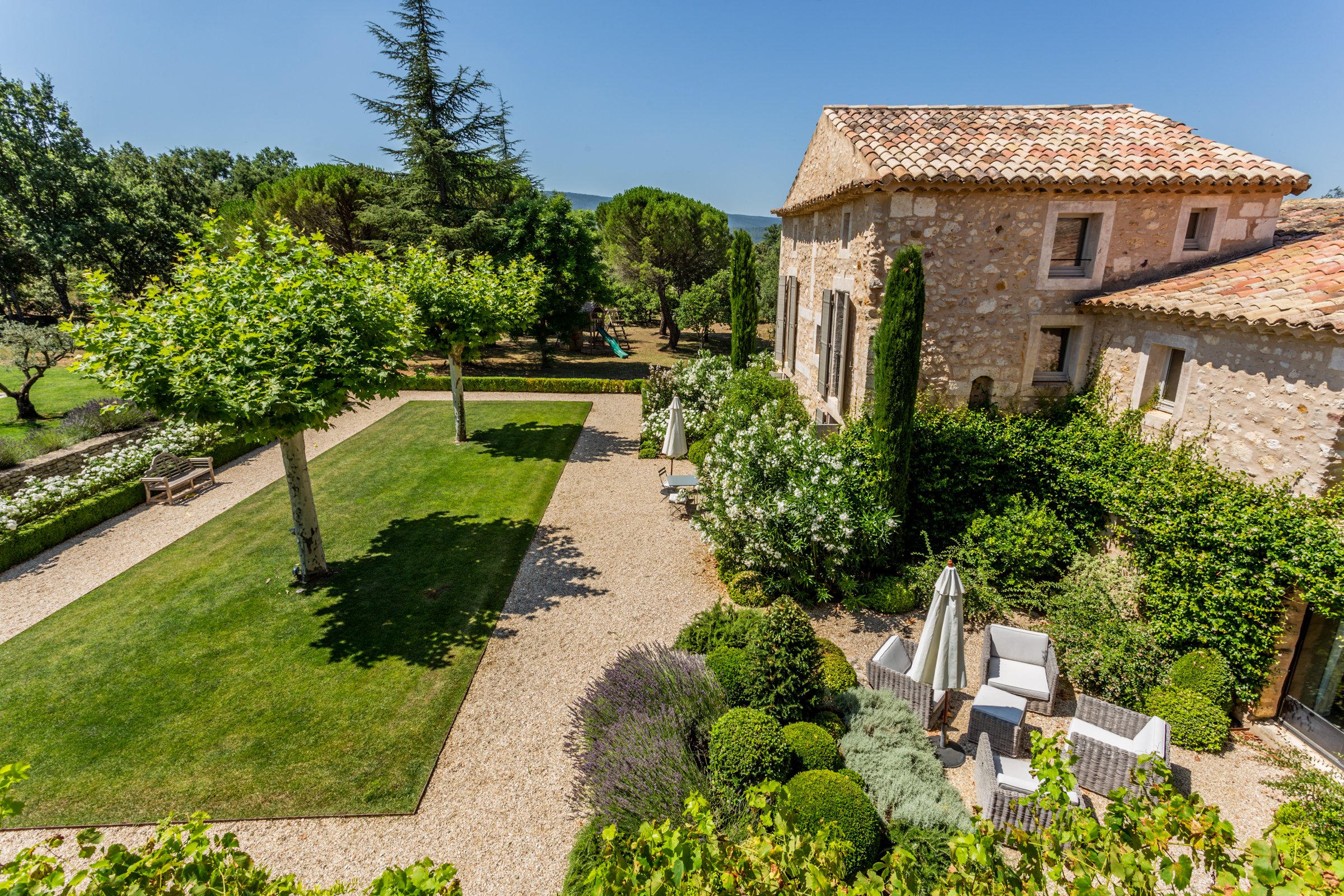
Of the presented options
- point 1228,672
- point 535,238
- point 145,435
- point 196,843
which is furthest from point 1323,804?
point 535,238

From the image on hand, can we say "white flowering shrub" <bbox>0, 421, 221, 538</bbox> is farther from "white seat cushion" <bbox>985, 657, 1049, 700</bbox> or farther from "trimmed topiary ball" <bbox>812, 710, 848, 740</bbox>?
"white seat cushion" <bbox>985, 657, 1049, 700</bbox>

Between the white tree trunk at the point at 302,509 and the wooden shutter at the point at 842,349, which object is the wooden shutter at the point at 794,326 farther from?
the white tree trunk at the point at 302,509

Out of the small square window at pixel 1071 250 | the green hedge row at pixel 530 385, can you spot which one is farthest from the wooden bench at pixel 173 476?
the small square window at pixel 1071 250

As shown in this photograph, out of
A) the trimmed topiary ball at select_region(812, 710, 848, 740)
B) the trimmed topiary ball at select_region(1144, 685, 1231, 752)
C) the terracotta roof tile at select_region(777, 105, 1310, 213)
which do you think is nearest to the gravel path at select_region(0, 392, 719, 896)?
the trimmed topiary ball at select_region(812, 710, 848, 740)

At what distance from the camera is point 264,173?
5022 cm

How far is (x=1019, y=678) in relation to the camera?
8.73 metres

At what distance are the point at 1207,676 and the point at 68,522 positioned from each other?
2021 centimetres

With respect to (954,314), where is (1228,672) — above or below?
below

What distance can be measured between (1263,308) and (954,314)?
4468 millimetres

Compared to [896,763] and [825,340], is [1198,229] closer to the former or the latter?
[825,340]

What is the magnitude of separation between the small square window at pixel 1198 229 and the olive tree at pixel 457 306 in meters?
15.9

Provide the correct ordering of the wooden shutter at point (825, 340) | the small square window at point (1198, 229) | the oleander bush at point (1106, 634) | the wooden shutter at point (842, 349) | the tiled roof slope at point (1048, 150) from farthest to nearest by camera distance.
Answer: the wooden shutter at point (825, 340) → the wooden shutter at point (842, 349) → the small square window at point (1198, 229) → the tiled roof slope at point (1048, 150) → the oleander bush at point (1106, 634)

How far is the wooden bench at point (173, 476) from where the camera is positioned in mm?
15445

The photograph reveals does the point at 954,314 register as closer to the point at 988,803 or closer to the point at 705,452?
the point at 705,452
